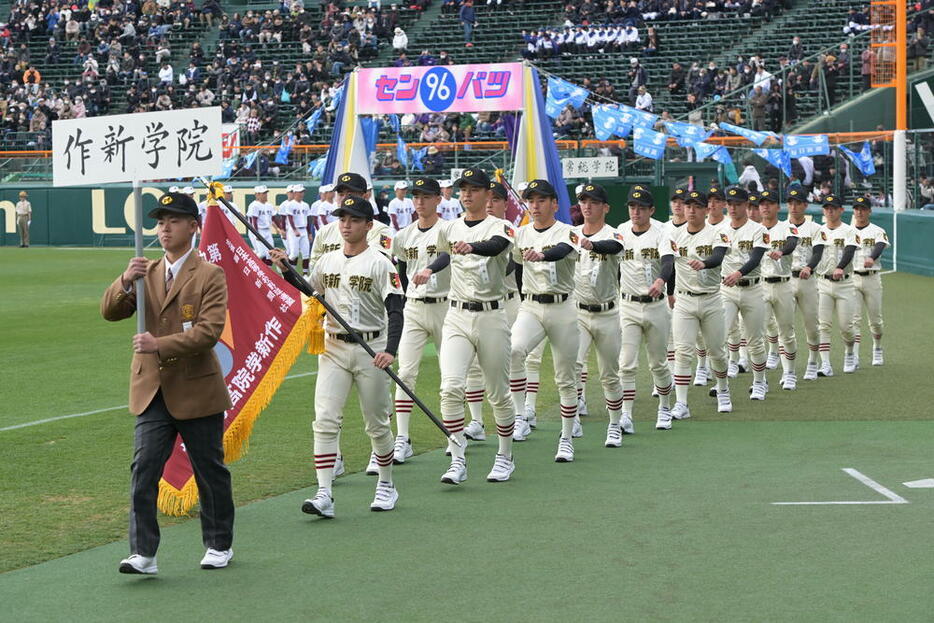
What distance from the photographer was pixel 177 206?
7.11 metres

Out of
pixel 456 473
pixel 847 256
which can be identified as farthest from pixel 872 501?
pixel 847 256

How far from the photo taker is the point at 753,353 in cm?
1373

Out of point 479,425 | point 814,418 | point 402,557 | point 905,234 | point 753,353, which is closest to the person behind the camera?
point 402,557

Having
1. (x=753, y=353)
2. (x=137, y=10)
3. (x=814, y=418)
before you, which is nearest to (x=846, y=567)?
(x=814, y=418)

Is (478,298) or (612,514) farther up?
(478,298)

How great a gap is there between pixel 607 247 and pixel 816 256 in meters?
5.14

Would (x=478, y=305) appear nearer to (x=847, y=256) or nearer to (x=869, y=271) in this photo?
(x=847, y=256)

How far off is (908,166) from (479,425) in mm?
21417

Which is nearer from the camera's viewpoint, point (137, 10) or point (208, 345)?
point (208, 345)

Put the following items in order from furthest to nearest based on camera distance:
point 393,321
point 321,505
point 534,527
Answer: point 393,321 → point 321,505 → point 534,527

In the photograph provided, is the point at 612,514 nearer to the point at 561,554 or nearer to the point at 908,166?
the point at 561,554

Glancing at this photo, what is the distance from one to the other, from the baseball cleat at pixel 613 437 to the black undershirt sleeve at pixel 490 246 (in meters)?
2.40

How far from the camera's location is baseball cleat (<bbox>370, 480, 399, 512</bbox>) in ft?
28.9

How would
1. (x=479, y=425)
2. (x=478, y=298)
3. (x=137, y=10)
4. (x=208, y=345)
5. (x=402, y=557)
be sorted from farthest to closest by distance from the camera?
1. (x=137, y=10)
2. (x=479, y=425)
3. (x=478, y=298)
4. (x=402, y=557)
5. (x=208, y=345)
